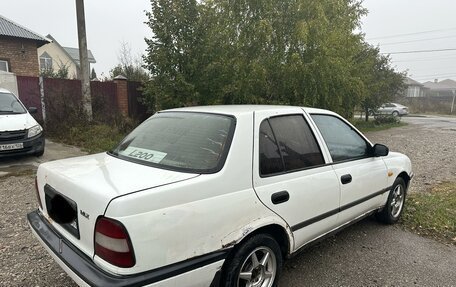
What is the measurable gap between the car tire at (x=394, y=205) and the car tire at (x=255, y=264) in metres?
2.14

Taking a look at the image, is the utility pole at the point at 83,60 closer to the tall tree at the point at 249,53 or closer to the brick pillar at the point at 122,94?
the brick pillar at the point at 122,94

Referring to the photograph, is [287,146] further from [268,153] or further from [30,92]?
[30,92]

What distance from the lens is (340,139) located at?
3.35 metres

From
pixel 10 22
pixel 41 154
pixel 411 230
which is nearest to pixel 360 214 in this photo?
pixel 411 230

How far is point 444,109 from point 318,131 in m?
46.9

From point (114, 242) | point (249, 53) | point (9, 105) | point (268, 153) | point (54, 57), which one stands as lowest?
point (114, 242)

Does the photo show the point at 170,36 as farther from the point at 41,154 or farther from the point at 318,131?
the point at 318,131

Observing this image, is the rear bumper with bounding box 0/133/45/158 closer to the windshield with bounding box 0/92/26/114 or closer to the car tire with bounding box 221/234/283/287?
the windshield with bounding box 0/92/26/114

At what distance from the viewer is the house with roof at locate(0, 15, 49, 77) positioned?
1598cm

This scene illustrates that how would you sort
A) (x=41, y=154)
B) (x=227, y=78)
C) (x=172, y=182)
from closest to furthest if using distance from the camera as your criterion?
(x=172, y=182)
(x=41, y=154)
(x=227, y=78)

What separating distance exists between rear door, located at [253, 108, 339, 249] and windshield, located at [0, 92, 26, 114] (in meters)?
6.82

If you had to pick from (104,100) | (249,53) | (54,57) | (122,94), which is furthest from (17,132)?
(54,57)

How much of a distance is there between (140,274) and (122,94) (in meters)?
10.9

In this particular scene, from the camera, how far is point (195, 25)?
9.45 metres
